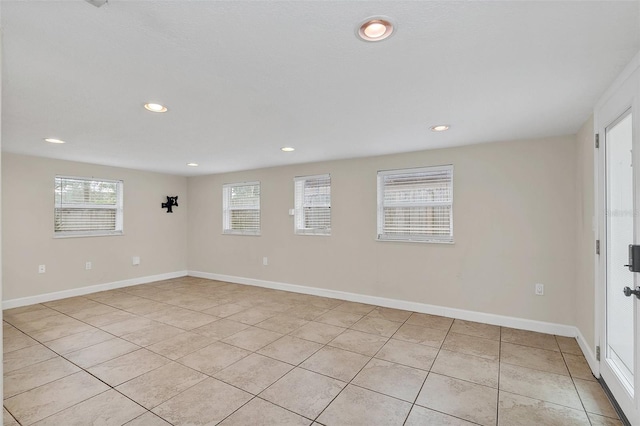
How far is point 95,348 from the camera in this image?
9.81 feet

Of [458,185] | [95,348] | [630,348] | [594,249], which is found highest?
[458,185]

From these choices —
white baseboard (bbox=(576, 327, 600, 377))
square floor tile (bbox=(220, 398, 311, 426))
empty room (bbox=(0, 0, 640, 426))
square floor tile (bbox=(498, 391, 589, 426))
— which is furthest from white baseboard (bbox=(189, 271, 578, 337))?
square floor tile (bbox=(220, 398, 311, 426))

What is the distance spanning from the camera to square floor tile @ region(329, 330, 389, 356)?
2.97 meters

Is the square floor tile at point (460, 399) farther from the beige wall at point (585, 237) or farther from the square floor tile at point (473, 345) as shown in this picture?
the beige wall at point (585, 237)

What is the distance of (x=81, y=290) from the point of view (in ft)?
16.4

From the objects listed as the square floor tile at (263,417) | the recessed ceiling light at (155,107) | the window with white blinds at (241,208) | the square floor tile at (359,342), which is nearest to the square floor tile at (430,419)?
the square floor tile at (263,417)

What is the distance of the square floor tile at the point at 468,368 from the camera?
2.43 meters

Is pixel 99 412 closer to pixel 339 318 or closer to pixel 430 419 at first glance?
pixel 430 419

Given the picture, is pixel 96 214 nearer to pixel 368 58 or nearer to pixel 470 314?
pixel 368 58

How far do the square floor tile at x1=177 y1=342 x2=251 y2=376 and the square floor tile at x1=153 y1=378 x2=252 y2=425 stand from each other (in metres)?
0.25

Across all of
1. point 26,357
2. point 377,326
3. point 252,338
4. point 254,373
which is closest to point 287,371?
point 254,373

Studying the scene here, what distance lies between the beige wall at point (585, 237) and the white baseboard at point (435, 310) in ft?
0.78

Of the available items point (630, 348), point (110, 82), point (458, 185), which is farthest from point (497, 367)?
point (110, 82)

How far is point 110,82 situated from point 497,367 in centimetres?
370
